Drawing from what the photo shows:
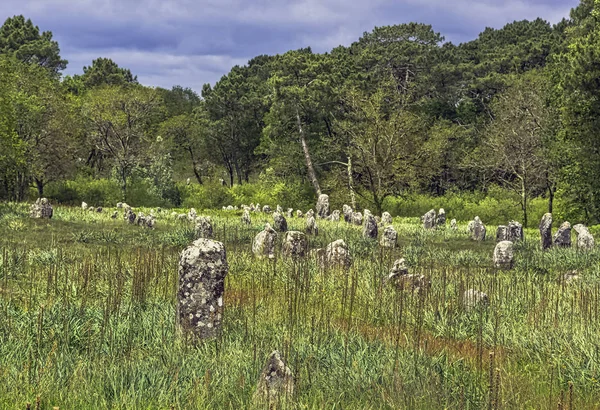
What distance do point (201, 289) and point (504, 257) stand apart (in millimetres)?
9962

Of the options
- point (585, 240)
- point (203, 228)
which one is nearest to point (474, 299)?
point (585, 240)

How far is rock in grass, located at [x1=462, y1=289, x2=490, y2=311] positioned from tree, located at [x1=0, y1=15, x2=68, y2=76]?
204 feet

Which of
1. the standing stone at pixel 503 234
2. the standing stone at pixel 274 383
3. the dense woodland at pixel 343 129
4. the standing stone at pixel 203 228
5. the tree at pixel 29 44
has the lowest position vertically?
the standing stone at pixel 503 234

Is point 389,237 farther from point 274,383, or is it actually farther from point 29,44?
point 29,44

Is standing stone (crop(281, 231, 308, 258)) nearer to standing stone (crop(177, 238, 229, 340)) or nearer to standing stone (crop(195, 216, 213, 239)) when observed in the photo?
standing stone (crop(195, 216, 213, 239))

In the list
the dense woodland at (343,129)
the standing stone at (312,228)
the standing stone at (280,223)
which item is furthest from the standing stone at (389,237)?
the dense woodland at (343,129)

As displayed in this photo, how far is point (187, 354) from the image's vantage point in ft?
19.8

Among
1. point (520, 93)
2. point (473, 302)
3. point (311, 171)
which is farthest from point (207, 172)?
point (473, 302)

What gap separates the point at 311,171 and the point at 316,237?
77.1 feet

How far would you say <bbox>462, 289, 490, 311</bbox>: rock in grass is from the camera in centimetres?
866

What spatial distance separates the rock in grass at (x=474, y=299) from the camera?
866 centimetres

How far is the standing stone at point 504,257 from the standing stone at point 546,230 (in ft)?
15.5

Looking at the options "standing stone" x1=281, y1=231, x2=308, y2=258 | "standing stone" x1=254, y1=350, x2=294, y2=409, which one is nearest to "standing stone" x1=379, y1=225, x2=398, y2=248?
"standing stone" x1=281, y1=231, x2=308, y2=258

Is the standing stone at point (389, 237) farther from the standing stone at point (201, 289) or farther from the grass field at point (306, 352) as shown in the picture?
the standing stone at point (201, 289)
